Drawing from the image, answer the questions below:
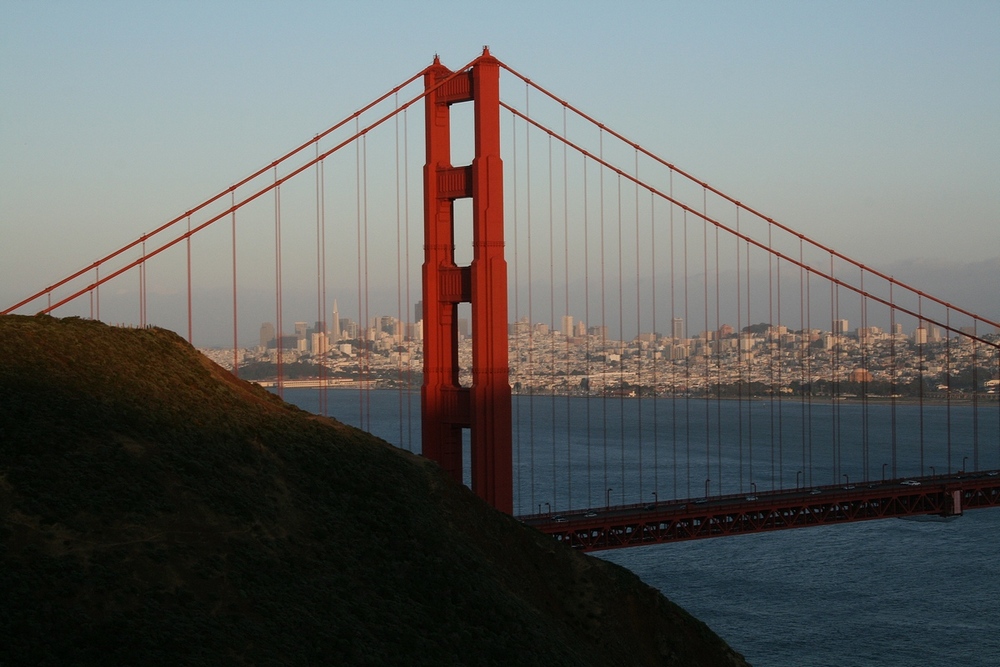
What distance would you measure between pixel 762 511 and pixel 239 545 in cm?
2455

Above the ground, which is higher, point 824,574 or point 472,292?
point 472,292

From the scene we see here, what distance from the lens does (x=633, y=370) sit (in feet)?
530

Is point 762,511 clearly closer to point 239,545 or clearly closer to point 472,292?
point 472,292

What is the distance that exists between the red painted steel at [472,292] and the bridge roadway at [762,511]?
10.7 ft

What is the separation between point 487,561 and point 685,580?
34036 millimetres

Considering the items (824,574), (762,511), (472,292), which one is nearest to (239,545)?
(472,292)

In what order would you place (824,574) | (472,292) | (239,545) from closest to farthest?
(239,545)
(472,292)
(824,574)

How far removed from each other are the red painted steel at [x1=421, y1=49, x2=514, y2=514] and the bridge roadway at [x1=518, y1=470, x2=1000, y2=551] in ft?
10.7

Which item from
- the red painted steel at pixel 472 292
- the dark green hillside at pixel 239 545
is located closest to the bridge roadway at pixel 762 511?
the red painted steel at pixel 472 292

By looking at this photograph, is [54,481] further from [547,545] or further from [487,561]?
[547,545]

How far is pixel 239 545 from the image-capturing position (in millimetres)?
17781

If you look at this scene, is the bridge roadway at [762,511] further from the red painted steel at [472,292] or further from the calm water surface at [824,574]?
the calm water surface at [824,574]

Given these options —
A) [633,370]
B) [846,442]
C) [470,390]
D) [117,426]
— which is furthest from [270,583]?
[633,370]

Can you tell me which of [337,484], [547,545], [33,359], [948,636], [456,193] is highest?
[456,193]
